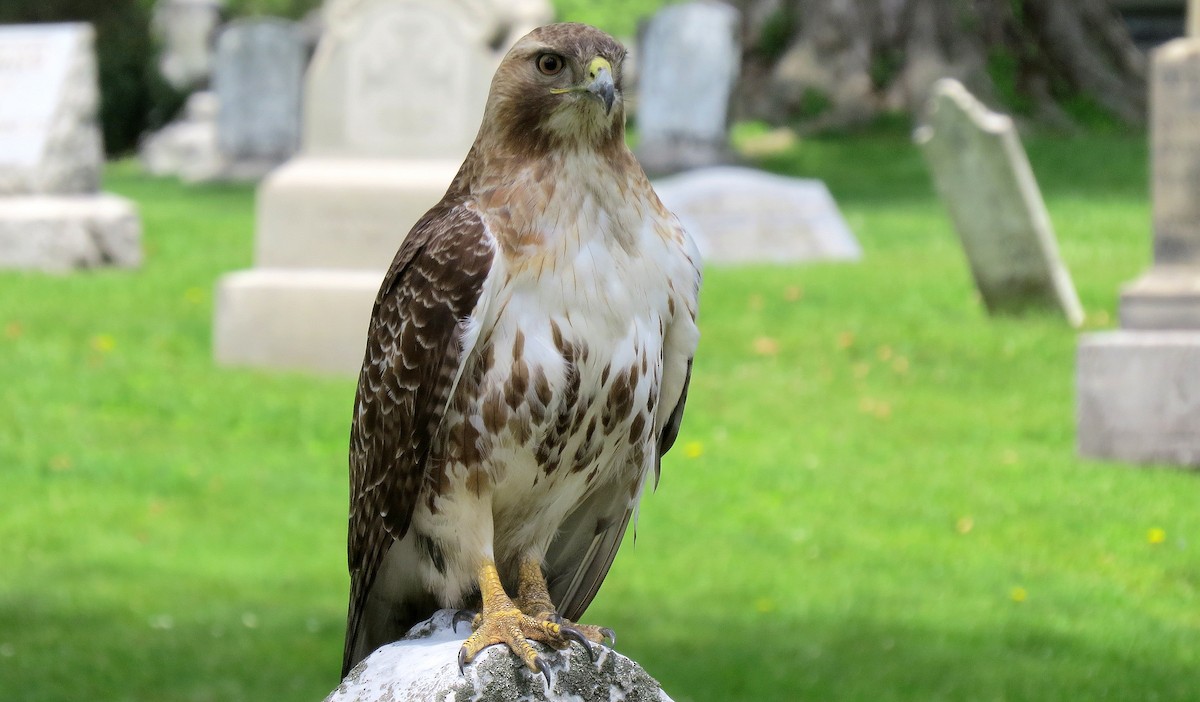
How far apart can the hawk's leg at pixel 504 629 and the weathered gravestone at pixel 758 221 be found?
10.8 meters

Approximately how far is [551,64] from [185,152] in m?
20.6

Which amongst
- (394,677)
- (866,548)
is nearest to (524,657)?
(394,677)

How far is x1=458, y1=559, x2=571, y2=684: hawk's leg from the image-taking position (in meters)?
2.53

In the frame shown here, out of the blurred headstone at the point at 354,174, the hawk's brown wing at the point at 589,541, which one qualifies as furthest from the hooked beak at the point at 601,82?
the blurred headstone at the point at 354,174

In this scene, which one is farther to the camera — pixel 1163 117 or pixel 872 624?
pixel 1163 117

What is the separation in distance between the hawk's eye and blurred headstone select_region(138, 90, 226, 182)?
62.0 ft

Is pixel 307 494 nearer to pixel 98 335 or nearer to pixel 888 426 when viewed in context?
pixel 888 426

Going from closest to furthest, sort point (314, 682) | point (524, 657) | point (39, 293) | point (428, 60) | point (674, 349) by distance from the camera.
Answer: point (524, 657)
point (674, 349)
point (314, 682)
point (428, 60)
point (39, 293)

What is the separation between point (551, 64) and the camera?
2.58 m

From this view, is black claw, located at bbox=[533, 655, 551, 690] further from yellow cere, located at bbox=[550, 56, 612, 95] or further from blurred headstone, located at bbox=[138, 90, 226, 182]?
blurred headstone, located at bbox=[138, 90, 226, 182]

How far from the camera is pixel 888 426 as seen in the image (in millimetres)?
8250

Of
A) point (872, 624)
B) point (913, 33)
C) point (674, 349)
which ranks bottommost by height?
point (913, 33)

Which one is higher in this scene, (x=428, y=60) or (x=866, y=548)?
(x=428, y=60)

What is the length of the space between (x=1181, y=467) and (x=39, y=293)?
25.2 feet
